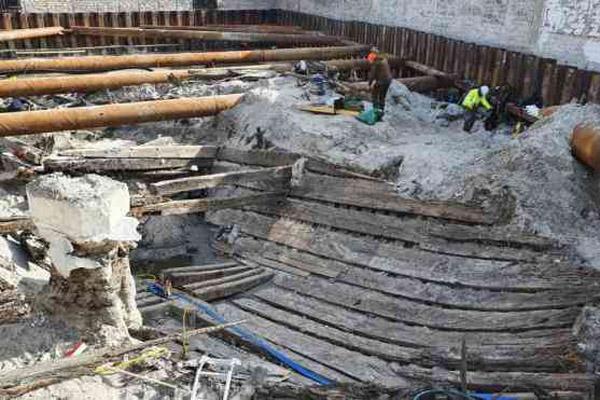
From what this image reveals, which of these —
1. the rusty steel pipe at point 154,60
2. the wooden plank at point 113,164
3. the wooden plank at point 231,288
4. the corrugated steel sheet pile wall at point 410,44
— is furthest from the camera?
the rusty steel pipe at point 154,60

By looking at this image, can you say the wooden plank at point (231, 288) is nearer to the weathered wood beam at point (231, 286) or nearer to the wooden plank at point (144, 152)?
the weathered wood beam at point (231, 286)

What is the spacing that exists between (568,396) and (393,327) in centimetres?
233

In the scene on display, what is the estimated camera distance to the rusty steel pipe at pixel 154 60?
40.8 feet

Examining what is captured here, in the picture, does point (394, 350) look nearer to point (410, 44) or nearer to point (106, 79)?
point (106, 79)

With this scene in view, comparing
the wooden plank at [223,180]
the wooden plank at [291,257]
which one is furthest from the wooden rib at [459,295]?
the wooden plank at [223,180]

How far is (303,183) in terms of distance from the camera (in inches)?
366

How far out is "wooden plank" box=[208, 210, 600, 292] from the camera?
6500 mm

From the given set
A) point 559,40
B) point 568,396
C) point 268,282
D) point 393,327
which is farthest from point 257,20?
point 568,396

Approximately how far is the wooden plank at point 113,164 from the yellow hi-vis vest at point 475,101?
5.20 m

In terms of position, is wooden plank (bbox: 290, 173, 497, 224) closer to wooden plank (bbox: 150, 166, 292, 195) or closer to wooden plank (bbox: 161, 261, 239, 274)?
wooden plank (bbox: 150, 166, 292, 195)

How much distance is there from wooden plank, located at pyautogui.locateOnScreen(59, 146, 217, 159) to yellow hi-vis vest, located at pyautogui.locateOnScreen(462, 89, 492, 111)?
16.8 ft

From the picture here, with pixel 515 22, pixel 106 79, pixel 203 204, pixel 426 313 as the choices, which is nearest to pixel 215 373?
pixel 426 313

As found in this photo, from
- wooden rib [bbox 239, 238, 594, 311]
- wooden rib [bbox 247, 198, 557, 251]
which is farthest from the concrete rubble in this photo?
wooden rib [bbox 247, 198, 557, 251]

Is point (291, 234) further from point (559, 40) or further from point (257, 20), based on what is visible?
point (257, 20)
